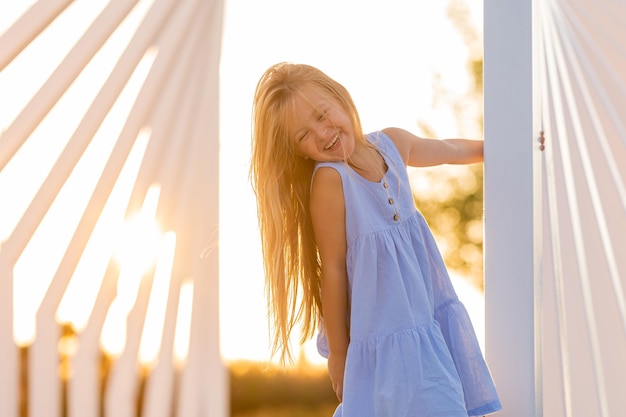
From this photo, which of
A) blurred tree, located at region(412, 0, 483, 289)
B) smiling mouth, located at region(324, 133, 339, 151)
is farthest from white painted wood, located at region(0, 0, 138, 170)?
blurred tree, located at region(412, 0, 483, 289)

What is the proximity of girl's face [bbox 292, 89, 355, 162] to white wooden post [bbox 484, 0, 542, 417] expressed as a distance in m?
A: 0.35

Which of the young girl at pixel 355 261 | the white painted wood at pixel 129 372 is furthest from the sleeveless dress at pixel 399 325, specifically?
the white painted wood at pixel 129 372

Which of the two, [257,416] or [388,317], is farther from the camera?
[257,416]

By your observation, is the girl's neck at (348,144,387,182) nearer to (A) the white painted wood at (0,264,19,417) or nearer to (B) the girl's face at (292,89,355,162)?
(B) the girl's face at (292,89,355,162)

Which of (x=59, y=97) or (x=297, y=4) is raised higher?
(x=297, y=4)

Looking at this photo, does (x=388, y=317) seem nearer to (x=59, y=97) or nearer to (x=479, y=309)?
(x=59, y=97)

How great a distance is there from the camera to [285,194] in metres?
1.96

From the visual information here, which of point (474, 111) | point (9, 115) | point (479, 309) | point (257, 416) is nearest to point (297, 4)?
point (474, 111)

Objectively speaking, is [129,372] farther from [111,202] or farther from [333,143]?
[333,143]

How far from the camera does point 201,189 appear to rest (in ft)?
6.12

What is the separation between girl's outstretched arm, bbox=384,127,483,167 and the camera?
6.76 feet

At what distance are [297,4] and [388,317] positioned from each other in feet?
15.0

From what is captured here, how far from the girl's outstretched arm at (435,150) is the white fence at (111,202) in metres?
0.49

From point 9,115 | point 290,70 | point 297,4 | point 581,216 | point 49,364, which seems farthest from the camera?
point 297,4
